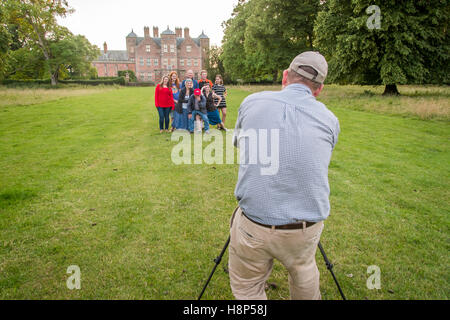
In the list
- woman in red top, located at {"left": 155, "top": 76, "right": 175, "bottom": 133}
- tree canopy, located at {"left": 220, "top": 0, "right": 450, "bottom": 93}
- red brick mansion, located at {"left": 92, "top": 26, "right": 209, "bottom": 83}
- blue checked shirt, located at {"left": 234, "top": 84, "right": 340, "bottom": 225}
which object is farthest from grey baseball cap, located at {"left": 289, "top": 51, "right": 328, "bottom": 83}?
red brick mansion, located at {"left": 92, "top": 26, "right": 209, "bottom": 83}

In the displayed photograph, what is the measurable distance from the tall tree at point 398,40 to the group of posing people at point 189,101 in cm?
1414

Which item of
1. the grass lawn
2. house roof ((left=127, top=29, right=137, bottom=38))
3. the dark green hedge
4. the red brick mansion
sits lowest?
the grass lawn

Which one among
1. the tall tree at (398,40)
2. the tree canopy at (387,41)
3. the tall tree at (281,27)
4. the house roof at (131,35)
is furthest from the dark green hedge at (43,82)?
the tall tree at (398,40)

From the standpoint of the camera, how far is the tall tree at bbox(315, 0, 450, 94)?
733 inches

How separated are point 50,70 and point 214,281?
5405cm

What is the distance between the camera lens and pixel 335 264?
3.50 metres

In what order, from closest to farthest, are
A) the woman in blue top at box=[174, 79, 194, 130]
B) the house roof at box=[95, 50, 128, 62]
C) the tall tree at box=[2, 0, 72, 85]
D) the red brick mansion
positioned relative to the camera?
the woman in blue top at box=[174, 79, 194, 130] < the tall tree at box=[2, 0, 72, 85] < the red brick mansion < the house roof at box=[95, 50, 128, 62]

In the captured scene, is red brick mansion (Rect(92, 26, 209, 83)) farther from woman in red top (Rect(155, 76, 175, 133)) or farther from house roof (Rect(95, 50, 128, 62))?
woman in red top (Rect(155, 76, 175, 133))

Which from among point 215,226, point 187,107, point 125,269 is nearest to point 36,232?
point 125,269

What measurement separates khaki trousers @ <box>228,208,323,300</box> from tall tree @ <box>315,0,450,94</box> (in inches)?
837

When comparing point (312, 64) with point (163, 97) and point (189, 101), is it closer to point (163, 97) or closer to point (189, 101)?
point (189, 101)

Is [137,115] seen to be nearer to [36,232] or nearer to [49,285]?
[36,232]

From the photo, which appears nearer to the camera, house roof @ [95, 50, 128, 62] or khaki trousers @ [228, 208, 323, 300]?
khaki trousers @ [228, 208, 323, 300]
